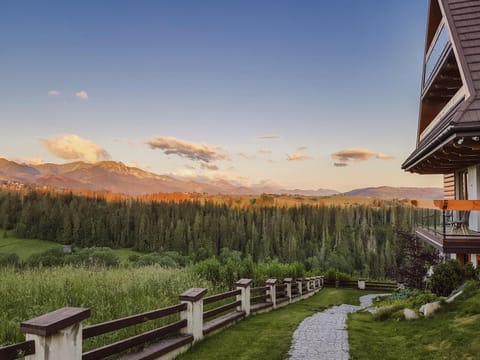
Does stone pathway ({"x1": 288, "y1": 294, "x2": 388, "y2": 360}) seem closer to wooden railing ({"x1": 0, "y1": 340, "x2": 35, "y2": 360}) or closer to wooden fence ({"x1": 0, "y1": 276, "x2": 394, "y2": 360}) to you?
wooden fence ({"x1": 0, "y1": 276, "x2": 394, "y2": 360})

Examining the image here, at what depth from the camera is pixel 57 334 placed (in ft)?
12.4

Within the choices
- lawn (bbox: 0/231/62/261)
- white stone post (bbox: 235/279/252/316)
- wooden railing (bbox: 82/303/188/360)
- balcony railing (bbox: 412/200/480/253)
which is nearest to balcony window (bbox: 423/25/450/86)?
balcony railing (bbox: 412/200/480/253)

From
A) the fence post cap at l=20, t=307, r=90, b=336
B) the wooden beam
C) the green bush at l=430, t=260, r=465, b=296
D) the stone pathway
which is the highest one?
the wooden beam

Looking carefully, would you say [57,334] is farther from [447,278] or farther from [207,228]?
[207,228]

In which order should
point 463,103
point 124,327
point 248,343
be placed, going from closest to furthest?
point 124,327, point 248,343, point 463,103

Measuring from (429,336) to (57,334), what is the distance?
5.96 metres

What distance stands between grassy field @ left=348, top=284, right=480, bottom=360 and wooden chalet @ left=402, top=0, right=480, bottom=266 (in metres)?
2.19

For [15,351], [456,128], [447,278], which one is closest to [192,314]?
[15,351]

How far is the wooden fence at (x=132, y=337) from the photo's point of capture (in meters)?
3.62

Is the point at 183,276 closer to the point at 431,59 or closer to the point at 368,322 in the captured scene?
the point at 368,322

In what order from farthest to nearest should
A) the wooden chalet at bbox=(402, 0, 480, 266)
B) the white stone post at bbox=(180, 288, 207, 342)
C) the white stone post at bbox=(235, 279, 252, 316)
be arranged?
the white stone post at bbox=(235, 279, 252, 316), the wooden chalet at bbox=(402, 0, 480, 266), the white stone post at bbox=(180, 288, 207, 342)

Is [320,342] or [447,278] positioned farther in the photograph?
[447,278]

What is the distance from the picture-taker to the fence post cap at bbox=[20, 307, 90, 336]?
3.60m

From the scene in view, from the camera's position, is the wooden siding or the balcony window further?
the wooden siding
